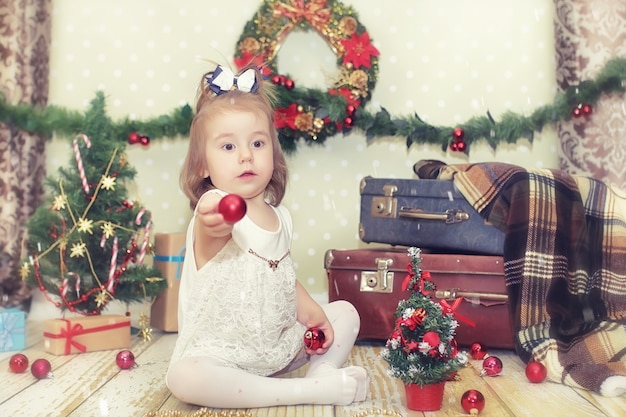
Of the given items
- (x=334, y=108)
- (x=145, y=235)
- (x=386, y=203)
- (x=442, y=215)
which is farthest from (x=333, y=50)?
(x=145, y=235)

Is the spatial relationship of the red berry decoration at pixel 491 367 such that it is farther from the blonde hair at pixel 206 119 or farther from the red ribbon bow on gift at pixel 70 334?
the red ribbon bow on gift at pixel 70 334

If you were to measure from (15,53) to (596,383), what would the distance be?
214 centimetres

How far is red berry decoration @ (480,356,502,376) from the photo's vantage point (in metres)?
1.85

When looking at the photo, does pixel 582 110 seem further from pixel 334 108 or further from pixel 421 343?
pixel 421 343

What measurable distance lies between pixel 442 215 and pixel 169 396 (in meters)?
0.98

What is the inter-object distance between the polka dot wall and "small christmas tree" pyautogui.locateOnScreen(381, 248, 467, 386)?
134cm

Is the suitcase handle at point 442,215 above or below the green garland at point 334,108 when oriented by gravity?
below

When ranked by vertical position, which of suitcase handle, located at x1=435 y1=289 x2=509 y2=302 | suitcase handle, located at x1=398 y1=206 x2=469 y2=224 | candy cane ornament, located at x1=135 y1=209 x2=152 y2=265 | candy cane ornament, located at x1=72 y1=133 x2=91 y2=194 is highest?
candy cane ornament, located at x1=72 y1=133 x2=91 y2=194

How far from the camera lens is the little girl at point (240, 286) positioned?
1.54 m

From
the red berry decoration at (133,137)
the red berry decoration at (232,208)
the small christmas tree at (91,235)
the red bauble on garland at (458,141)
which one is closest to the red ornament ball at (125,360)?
the small christmas tree at (91,235)

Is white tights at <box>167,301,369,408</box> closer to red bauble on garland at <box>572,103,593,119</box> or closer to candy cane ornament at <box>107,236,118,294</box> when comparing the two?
candy cane ornament at <box>107,236,118,294</box>

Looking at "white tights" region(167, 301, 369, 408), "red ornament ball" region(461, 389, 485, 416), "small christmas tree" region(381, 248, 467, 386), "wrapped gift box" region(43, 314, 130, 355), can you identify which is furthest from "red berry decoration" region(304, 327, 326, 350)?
"wrapped gift box" region(43, 314, 130, 355)

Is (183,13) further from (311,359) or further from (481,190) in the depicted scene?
(311,359)

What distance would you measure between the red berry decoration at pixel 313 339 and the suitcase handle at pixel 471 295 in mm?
561
